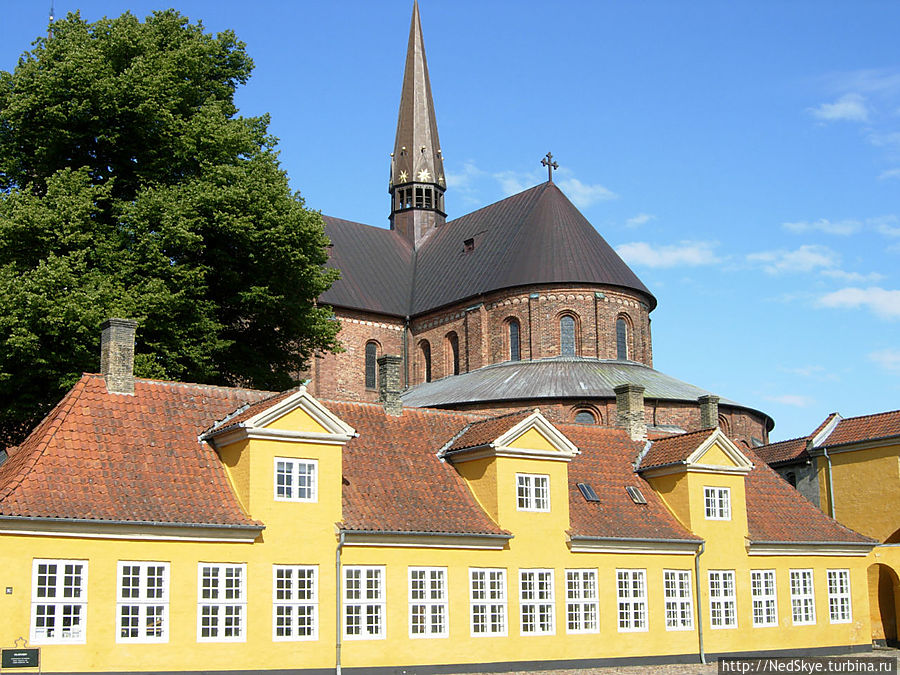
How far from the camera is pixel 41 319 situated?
30.0m

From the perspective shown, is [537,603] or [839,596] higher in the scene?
[537,603]

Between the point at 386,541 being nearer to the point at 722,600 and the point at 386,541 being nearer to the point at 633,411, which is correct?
the point at 722,600

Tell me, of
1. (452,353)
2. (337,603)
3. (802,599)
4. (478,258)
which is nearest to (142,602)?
(337,603)

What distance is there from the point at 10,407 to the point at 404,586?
44.0ft

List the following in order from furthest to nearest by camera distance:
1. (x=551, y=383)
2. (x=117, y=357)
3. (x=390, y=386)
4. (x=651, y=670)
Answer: (x=551, y=383) < (x=390, y=386) < (x=651, y=670) < (x=117, y=357)

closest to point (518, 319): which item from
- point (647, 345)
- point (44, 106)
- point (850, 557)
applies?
point (647, 345)

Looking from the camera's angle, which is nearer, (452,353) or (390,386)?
(390,386)

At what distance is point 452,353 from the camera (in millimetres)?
58312

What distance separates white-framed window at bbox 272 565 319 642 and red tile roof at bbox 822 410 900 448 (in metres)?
25.0

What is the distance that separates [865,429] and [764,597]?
12.0 meters

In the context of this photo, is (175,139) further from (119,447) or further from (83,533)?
(83,533)

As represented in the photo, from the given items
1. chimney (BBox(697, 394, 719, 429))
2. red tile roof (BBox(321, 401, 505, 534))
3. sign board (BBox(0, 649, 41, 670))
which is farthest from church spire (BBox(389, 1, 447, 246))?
sign board (BBox(0, 649, 41, 670))

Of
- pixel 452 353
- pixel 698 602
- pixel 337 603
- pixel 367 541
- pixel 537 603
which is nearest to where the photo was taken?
pixel 337 603

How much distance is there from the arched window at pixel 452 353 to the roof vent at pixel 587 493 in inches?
1062
